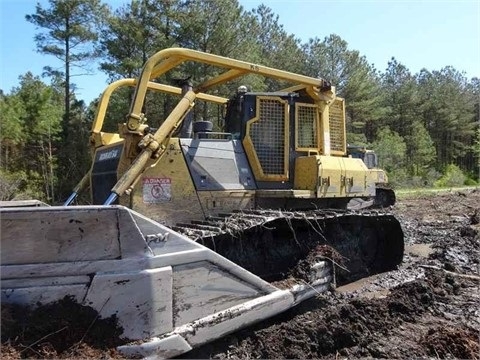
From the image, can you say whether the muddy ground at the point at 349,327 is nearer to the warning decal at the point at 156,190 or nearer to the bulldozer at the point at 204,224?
the bulldozer at the point at 204,224

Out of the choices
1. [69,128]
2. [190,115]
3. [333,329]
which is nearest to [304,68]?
[69,128]

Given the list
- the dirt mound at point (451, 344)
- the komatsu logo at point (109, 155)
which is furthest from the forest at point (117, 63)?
the dirt mound at point (451, 344)

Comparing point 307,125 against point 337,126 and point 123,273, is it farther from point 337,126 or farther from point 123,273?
point 123,273

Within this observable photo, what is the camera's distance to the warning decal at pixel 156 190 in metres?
5.40

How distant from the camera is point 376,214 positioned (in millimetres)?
6594

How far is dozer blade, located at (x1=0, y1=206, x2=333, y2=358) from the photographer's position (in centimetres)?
344

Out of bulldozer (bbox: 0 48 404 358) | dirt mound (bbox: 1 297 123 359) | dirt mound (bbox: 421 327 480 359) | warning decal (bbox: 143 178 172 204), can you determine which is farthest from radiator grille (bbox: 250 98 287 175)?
dirt mound (bbox: 1 297 123 359)

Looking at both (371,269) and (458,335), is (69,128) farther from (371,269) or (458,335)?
(458,335)

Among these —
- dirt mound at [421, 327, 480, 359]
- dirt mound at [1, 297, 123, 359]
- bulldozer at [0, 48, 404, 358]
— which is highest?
bulldozer at [0, 48, 404, 358]

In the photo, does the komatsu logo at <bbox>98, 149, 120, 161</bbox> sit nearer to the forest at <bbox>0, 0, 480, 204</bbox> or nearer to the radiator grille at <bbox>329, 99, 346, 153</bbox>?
the radiator grille at <bbox>329, 99, 346, 153</bbox>

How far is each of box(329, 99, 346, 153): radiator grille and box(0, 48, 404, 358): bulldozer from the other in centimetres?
2

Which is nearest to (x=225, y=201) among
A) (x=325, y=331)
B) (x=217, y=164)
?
(x=217, y=164)

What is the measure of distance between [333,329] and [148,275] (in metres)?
1.85

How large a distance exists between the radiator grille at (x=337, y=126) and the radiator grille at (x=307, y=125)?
0.44m
